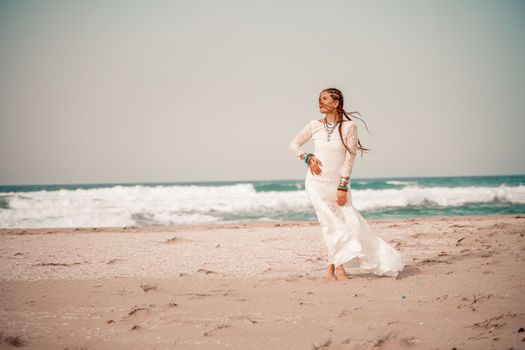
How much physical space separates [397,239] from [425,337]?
4938 millimetres

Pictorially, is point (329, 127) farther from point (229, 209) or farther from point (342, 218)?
point (229, 209)

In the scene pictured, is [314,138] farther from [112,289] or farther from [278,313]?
[112,289]

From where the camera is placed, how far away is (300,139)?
4.64m

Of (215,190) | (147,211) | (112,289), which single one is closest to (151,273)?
(112,289)

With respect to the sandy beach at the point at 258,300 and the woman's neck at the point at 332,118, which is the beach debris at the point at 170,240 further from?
the woman's neck at the point at 332,118

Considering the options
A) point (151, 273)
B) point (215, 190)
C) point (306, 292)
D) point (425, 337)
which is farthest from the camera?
point (215, 190)

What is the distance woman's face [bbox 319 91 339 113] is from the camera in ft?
14.6

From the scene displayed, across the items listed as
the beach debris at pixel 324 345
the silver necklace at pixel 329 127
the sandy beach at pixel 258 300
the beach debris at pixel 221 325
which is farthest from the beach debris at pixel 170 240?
the beach debris at pixel 324 345

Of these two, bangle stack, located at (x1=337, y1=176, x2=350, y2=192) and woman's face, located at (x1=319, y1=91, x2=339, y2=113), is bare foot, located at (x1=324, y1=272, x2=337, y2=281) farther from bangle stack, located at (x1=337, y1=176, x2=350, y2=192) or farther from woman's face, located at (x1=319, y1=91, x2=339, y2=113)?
woman's face, located at (x1=319, y1=91, x2=339, y2=113)

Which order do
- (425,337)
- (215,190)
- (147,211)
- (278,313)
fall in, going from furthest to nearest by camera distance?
(215,190) < (147,211) < (278,313) < (425,337)

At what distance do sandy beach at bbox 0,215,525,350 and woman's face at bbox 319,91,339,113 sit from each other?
191 cm

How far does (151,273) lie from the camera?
16.1ft

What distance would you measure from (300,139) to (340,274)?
5.26ft

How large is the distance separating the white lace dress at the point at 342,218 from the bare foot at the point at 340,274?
110mm
